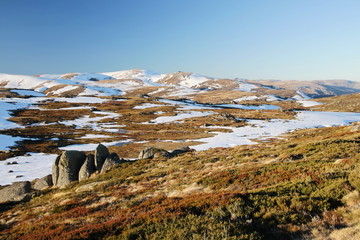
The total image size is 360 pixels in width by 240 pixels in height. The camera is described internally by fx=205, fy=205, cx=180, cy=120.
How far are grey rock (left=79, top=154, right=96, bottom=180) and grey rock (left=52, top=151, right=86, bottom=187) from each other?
0.95 meters

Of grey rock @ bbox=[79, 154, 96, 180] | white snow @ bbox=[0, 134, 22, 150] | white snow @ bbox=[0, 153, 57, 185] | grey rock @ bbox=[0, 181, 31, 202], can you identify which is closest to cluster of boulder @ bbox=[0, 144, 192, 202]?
grey rock @ bbox=[79, 154, 96, 180]

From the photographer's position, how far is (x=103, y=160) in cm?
3103

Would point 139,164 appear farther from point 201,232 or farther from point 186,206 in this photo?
point 201,232

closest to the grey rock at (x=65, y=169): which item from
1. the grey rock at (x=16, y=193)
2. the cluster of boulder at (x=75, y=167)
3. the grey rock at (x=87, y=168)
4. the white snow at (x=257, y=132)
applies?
the cluster of boulder at (x=75, y=167)

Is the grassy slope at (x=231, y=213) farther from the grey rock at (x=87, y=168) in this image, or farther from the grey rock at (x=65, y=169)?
the grey rock at (x=87, y=168)

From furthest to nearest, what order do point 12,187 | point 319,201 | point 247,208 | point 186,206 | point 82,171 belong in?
point 82,171
point 12,187
point 186,206
point 247,208
point 319,201

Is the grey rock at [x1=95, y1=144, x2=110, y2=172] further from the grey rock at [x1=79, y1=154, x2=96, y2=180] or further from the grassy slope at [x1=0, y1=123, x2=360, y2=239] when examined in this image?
the grassy slope at [x1=0, y1=123, x2=360, y2=239]

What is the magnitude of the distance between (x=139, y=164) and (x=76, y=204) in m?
13.5

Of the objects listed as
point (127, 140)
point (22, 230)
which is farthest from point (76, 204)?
point (127, 140)

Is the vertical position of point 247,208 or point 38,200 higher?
point 247,208

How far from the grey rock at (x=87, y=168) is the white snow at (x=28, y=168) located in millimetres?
12184

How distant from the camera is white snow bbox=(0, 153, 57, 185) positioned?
3512 cm

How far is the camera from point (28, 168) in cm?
4106

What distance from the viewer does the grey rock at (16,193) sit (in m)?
23.6
